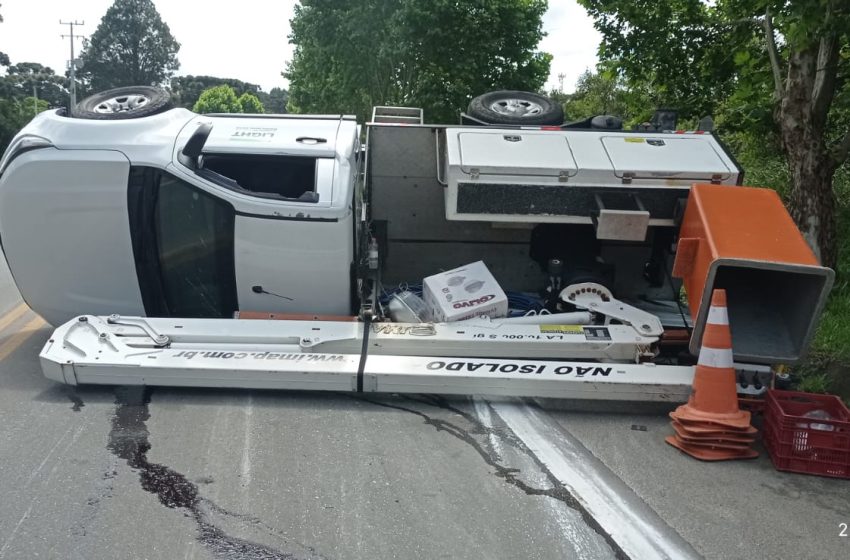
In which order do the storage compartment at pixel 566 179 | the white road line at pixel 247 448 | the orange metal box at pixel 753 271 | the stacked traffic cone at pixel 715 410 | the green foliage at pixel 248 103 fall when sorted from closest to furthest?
1. the white road line at pixel 247 448
2. the stacked traffic cone at pixel 715 410
3. the orange metal box at pixel 753 271
4. the storage compartment at pixel 566 179
5. the green foliage at pixel 248 103

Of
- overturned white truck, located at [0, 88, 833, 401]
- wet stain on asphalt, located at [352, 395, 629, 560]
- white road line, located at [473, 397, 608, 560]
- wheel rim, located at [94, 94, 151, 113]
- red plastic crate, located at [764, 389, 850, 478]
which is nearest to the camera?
white road line, located at [473, 397, 608, 560]

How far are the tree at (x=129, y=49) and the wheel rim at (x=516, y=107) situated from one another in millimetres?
88929

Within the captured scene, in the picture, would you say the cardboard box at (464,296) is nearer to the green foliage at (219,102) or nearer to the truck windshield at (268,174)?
the truck windshield at (268,174)

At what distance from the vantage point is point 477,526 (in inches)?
153

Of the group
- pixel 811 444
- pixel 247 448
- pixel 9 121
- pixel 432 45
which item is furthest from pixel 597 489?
pixel 9 121

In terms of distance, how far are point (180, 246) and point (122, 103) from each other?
→ 1.78 m

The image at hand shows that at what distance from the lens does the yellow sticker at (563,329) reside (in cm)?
588

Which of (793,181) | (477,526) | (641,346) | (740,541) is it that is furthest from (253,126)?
(793,181)

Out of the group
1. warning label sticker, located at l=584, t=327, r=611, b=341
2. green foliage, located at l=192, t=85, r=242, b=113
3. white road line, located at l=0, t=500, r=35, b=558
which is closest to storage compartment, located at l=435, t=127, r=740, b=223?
warning label sticker, located at l=584, t=327, r=611, b=341

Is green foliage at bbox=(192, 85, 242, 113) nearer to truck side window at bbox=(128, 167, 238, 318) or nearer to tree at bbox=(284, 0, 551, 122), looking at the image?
tree at bbox=(284, 0, 551, 122)

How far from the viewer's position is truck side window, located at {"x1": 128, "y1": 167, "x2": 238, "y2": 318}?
603cm

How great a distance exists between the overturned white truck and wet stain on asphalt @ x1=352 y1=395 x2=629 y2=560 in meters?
0.23

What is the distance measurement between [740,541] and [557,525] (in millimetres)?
894

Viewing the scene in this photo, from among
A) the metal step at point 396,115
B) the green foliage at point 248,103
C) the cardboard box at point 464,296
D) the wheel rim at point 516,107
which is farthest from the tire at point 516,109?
the green foliage at point 248,103
